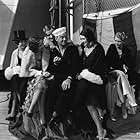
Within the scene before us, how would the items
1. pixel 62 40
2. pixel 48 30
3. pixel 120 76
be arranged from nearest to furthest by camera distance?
pixel 62 40 → pixel 120 76 → pixel 48 30

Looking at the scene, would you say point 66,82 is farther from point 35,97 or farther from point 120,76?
point 120,76

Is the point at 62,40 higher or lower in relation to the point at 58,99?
higher

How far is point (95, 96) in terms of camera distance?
5105 millimetres

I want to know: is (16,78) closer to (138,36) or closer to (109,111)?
(109,111)

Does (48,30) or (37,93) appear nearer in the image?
(37,93)

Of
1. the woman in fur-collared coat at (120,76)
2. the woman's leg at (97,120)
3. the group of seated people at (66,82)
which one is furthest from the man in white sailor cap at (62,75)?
the woman in fur-collared coat at (120,76)

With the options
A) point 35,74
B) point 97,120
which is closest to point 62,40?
point 35,74

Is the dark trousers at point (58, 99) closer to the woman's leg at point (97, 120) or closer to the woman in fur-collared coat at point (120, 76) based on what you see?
the woman's leg at point (97, 120)

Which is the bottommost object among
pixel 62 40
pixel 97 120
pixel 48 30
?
pixel 97 120

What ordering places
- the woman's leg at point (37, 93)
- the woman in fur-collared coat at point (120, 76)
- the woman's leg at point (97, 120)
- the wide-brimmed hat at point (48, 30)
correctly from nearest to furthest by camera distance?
1. the woman's leg at point (37, 93)
2. the woman's leg at point (97, 120)
3. the woman in fur-collared coat at point (120, 76)
4. the wide-brimmed hat at point (48, 30)

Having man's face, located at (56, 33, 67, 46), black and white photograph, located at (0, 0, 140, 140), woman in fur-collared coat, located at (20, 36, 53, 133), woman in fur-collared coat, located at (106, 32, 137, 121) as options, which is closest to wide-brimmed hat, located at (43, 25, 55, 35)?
black and white photograph, located at (0, 0, 140, 140)

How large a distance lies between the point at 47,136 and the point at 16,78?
1.20 meters

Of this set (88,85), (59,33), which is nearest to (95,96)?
(88,85)

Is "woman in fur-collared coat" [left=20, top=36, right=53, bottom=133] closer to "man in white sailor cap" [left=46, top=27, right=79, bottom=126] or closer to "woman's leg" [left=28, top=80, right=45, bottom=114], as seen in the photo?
"woman's leg" [left=28, top=80, right=45, bottom=114]
